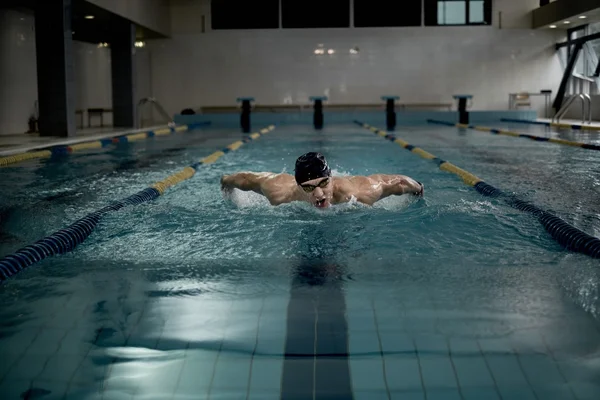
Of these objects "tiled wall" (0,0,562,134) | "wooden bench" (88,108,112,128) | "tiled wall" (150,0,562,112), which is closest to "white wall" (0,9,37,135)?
"wooden bench" (88,108,112,128)

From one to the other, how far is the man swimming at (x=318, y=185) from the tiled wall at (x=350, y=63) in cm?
1753

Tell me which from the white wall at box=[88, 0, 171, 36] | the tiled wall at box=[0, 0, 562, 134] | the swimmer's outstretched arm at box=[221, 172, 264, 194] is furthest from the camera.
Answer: the tiled wall at box=[0, 0, 562, 134]

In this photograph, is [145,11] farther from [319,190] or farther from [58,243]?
[58,243]

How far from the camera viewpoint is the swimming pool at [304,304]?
184cm

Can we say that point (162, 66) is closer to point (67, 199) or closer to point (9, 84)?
point (9, 84)

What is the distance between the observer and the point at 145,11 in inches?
712

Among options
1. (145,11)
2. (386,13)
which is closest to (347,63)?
(386,13)

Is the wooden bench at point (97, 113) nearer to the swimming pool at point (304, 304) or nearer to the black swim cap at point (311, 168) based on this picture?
the swimming pool at point (304, 304)

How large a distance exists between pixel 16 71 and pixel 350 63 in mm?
10665

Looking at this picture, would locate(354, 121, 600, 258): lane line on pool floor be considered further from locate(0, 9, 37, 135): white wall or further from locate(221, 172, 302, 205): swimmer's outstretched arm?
locate(0, 9, 37, 135): white wall

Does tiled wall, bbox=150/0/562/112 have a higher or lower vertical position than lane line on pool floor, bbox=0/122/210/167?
higher

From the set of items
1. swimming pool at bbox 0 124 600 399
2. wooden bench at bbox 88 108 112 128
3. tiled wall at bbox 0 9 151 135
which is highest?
tiled wall at bbox 0 9 151 135

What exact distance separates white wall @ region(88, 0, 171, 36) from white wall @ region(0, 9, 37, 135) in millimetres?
1950

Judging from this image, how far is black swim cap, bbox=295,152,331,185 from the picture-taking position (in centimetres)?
390
